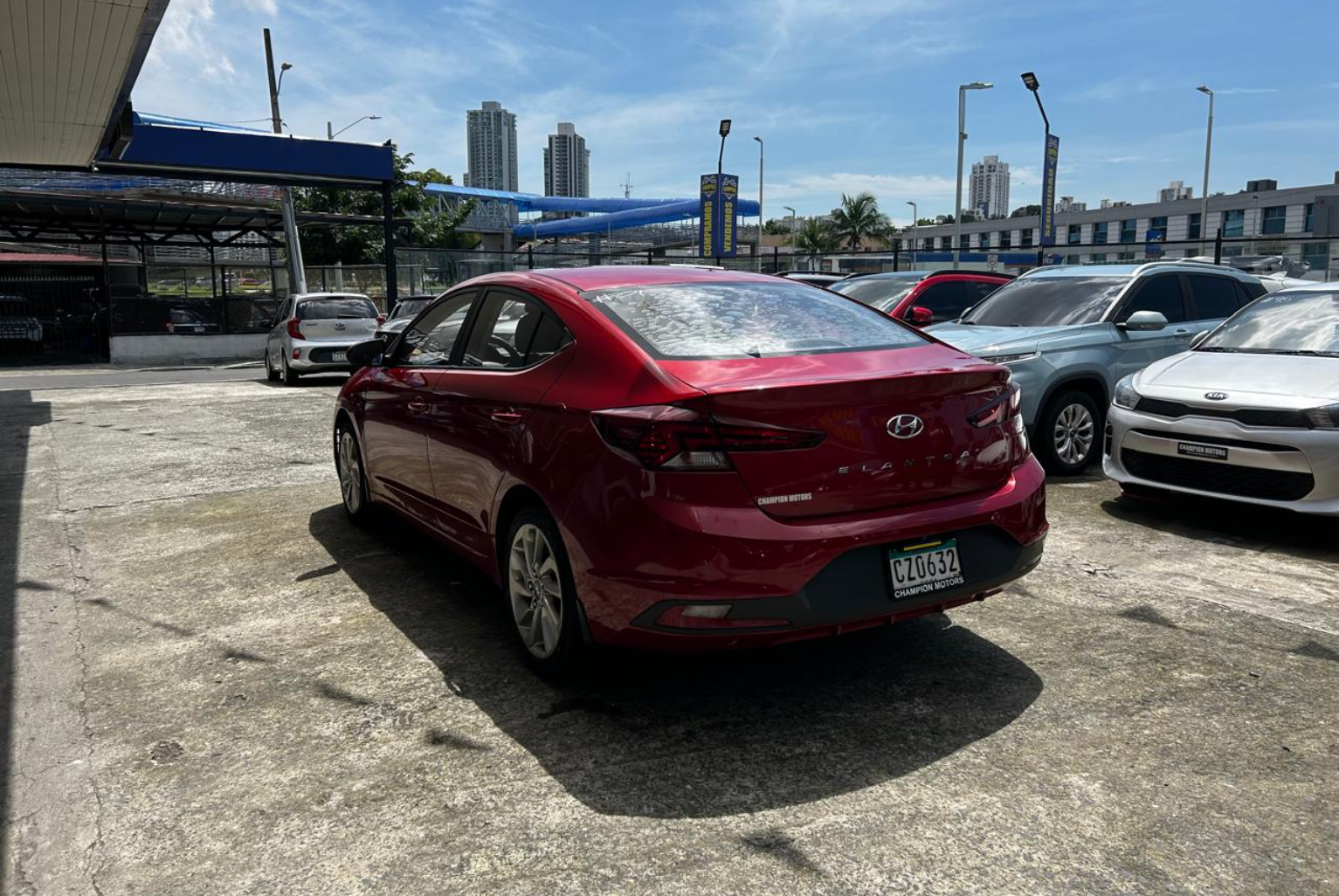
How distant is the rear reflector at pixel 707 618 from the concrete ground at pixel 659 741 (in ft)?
1.44

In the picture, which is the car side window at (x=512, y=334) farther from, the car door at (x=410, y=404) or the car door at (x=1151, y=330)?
the car door at (x=1151, y=330)

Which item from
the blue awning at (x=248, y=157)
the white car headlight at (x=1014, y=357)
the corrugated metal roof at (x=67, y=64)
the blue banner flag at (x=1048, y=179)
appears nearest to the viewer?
the white car headlight at (x=1014, y=357)

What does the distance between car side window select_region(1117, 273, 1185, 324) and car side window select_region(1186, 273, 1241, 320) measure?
0.50 feet

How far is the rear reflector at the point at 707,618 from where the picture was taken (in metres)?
3.21

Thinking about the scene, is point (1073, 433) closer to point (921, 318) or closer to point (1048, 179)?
point (921, 318)

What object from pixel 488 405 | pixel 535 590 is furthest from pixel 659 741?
pixel 488 405

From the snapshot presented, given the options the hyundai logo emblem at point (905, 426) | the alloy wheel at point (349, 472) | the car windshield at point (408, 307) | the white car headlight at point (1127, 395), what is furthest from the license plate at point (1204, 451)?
the car windshield at point (408, 307)

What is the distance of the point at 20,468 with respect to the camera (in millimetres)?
8688

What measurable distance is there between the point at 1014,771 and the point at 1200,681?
45.8 inches

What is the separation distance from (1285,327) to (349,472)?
20.8 feet

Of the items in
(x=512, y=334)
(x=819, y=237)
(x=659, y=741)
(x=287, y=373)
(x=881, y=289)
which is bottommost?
(x=659, y=741)

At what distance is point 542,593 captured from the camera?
383 cm

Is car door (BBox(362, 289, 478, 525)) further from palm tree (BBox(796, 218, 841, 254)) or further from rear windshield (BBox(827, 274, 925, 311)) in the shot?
palm tree (BBox(796, 218, 841, 254))

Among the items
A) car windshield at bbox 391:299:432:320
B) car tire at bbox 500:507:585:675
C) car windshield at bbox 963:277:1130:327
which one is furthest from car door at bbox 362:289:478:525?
car windshield at bbox 391:299:432:320
